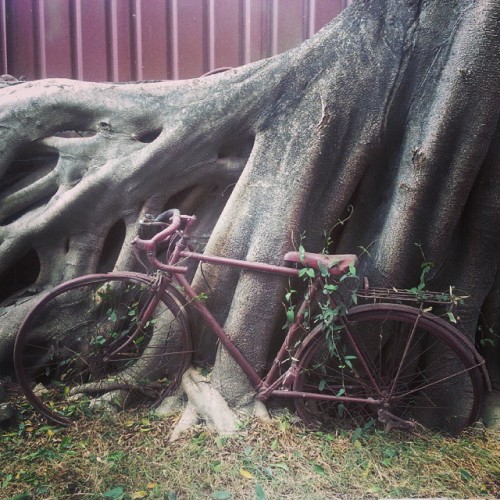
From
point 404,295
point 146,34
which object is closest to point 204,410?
point 404,295

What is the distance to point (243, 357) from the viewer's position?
305 centimetres

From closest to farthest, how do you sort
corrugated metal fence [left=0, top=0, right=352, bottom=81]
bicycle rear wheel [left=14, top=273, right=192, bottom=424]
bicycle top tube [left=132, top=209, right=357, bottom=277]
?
bicycle top tube [left=132, top=209, right=357, bottom=277] → bicycle rear wheel [left=14, top=273, right=192, bottom=424] → corrugated metal fence [left=0, top=0, right=352, bottom=81]

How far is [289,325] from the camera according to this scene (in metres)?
3.03

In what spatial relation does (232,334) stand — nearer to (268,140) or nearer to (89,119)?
(268,140)

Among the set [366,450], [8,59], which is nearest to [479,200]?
[366,450]

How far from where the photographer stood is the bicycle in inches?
114

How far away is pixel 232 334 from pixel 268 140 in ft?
4.18

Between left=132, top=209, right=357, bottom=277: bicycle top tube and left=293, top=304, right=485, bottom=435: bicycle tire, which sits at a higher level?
left=132, top=209, right=357, bottom=277: bicycle top tube

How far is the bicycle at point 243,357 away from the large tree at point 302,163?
0.63ft

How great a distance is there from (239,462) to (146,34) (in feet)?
12.7

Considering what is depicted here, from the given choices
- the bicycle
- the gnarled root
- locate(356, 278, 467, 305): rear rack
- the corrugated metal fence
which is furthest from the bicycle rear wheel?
the corrugated metal fence

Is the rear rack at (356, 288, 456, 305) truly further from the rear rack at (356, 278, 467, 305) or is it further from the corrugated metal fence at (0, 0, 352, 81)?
the corrugated metal fence at (0, 0, 352, 81)

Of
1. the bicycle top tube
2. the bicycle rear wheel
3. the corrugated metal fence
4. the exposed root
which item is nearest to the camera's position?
the bicycle top tube

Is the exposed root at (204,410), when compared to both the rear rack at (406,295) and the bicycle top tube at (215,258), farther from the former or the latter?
the rear rack at (406,295)
